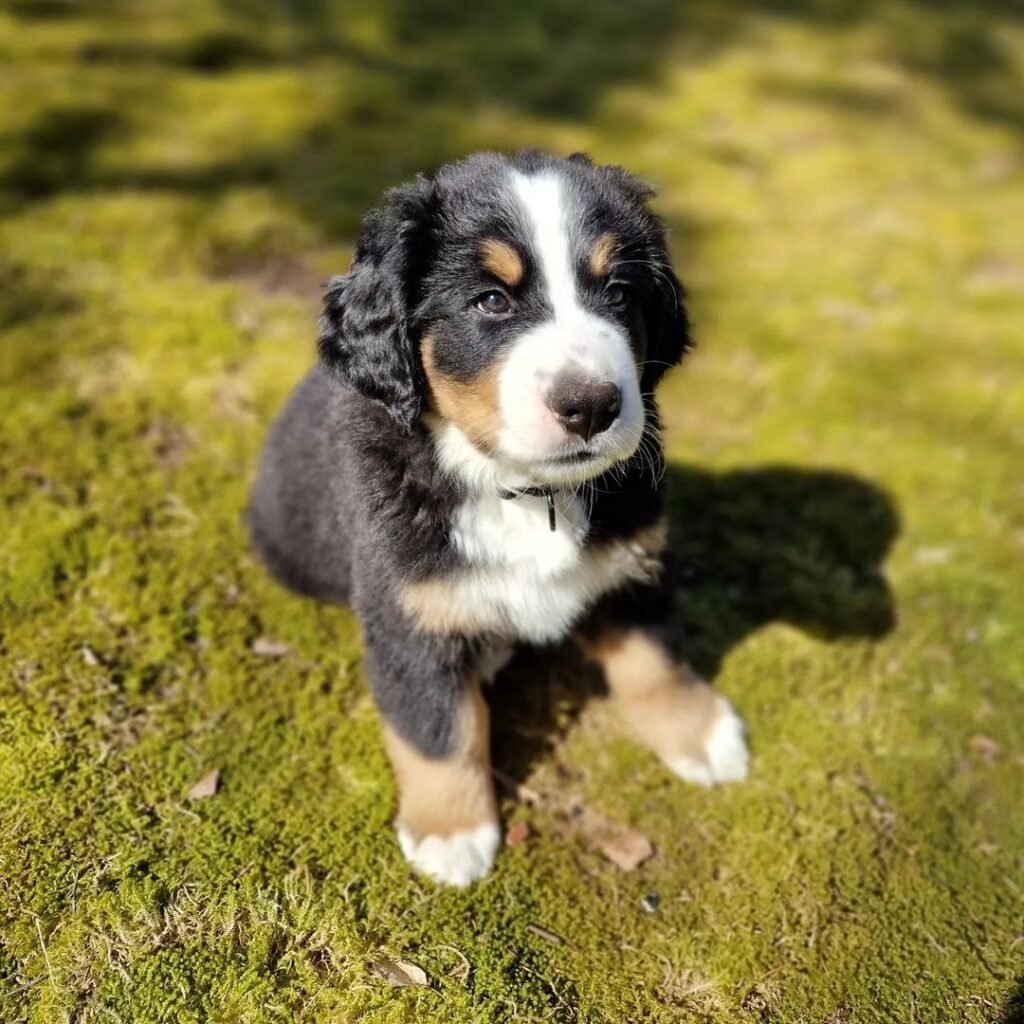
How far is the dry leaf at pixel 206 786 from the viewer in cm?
313

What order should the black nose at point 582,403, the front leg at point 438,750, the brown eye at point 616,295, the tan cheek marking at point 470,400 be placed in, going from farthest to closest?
the front leg at point 438,750 < the brown eye at point 616,295 < the tan cheek marking at point 470,400 < the black nose at point 582,403

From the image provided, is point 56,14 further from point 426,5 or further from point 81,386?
point 81,386

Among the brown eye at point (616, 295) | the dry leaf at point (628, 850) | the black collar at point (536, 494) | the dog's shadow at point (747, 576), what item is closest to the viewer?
the brown eye at point (616, 295)

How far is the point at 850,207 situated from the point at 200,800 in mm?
6298

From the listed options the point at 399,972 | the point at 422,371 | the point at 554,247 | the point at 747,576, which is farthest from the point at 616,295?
the point at 399,972

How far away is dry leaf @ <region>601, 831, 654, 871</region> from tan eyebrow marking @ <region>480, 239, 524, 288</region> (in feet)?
6.25

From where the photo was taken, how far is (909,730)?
358 centimetres

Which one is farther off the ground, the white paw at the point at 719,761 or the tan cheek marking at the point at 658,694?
the tan cheek marking at the point at 658,694

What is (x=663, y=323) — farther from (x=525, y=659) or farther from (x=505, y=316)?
(x=525, y=659)

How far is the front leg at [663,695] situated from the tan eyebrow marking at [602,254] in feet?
3.86

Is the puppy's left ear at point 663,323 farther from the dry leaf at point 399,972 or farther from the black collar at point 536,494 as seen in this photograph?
the dry leaf at point 399,972

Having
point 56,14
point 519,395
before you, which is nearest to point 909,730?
point 519,395

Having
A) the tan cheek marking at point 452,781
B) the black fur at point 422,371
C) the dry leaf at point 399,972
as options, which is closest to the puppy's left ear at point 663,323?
the black fur at point 422,371

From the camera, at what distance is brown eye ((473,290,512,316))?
2539mm
